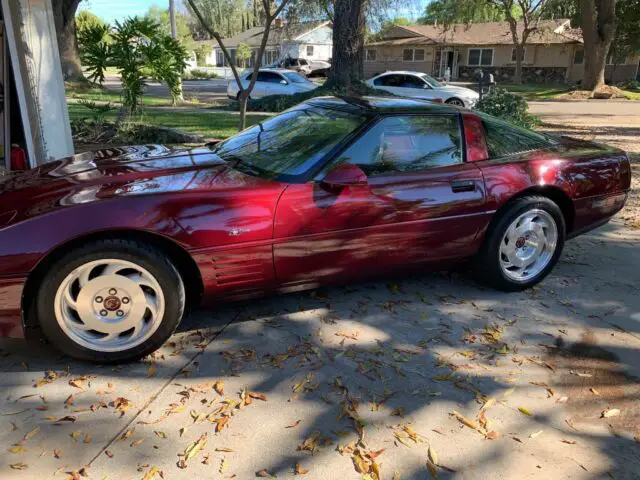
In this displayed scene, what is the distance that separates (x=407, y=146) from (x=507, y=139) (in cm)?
93

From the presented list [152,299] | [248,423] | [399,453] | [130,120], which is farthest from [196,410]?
[130,120]

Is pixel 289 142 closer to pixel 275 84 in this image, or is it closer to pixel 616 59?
pixel 275 84

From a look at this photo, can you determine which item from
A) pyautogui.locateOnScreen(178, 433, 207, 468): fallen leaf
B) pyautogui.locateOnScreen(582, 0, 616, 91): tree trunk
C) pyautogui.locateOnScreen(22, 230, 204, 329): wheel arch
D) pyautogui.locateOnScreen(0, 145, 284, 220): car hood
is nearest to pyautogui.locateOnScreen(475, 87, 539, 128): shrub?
pyautogui.locateOnScreen(0, 145, 284, 220): car hood

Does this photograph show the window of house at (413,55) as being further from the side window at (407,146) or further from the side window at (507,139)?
the side window at (407,146)

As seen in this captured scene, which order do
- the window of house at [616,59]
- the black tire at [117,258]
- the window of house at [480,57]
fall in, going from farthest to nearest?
the window of house at [480,57], the window of house at [616,59], the black tire at [117,258]

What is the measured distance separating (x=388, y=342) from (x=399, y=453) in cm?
102

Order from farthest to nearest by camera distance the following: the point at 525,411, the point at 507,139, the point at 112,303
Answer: the point at 507,139, the point at 112,303, the point at 525,411

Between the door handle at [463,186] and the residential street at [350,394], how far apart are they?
85 centimetres

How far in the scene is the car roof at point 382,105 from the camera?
3916mm

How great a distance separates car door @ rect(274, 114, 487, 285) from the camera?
11.0 ft

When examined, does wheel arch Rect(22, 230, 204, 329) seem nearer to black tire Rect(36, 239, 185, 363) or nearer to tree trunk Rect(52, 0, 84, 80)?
black tire Rect(36, 239, 185, 363)

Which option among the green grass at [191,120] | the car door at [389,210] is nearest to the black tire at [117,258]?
the car door at [389,210]

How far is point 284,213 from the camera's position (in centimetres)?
327

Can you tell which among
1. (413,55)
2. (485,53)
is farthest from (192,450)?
(413,55)
